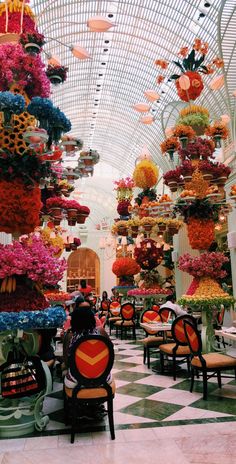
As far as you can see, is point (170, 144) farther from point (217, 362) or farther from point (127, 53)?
point (127, 53)

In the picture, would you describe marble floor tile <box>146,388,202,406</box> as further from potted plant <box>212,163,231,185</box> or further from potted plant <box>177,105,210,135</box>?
potted plant <box>177,105,210,135</box>

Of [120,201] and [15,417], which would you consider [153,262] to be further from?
[15,417]

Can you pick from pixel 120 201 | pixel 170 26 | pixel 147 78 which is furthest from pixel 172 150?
pixel 147 78

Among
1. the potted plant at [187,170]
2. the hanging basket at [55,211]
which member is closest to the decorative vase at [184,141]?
the potted plant at [187,170]

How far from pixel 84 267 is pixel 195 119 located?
24.8 metres

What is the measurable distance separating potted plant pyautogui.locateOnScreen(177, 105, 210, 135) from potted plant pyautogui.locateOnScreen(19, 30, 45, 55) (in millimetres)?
4101

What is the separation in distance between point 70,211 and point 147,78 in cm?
1755

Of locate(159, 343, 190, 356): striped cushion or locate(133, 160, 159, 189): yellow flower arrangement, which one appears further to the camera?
locate(133, 160, 159, 189): yellow flower arrangement

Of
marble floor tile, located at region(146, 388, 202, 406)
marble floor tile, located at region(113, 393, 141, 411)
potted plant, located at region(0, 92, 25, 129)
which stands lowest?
marble floor tile, located at region(113, 393, 141, 411)

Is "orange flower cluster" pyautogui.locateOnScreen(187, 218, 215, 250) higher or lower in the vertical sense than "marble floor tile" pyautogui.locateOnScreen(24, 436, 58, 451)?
higher

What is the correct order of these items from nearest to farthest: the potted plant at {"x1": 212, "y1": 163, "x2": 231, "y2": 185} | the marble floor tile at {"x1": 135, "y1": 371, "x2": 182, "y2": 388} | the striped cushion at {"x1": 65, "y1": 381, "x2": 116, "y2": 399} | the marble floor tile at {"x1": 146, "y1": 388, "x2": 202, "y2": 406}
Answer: the striped cushion at {"x1": 65, "y1": 381, "x2": 116, "y2": 399}
the marble floor tile at {"x1": 146, "y1": 388, "x2": 202, "y2": 406}
the marble floor tile at {"x1": 135, "y1": 371, "x2": 182, "y2": 388}
the potted plant at {"x1": 212, "y1": 163, "x2": 231, "y2": 185}

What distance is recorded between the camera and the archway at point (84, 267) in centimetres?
3114

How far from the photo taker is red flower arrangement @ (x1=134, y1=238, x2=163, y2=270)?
11.2m

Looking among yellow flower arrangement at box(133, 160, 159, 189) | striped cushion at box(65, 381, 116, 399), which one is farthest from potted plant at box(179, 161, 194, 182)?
yellow flower arrangement at box(133, 160, 159, 189)
